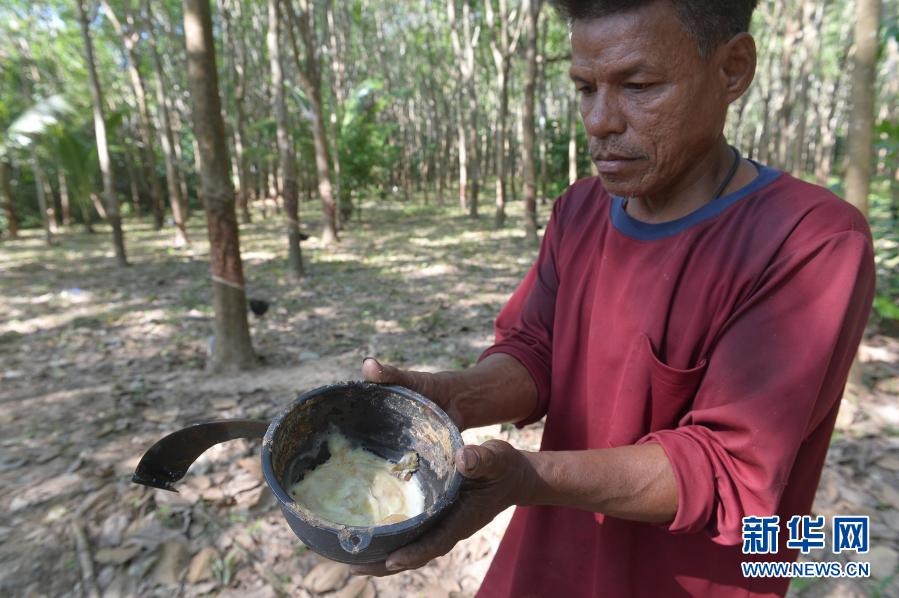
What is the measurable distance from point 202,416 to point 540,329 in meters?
3.43

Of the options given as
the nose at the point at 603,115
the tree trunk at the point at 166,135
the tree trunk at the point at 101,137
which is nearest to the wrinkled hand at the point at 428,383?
the nose at the point at 603,115

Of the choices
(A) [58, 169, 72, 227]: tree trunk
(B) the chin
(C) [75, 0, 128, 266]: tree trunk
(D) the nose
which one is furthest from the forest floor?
(A) [58, 169, 72, 227]: tree trunk

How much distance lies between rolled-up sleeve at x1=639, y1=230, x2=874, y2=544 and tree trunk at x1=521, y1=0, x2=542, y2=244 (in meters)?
9.70

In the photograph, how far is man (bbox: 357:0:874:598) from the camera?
0.98 m

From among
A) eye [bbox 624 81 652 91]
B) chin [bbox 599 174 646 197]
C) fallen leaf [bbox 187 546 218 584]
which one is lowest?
fallen leaf [bbox 187 546 218 584]

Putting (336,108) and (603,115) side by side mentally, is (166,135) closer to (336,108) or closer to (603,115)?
(336,108)

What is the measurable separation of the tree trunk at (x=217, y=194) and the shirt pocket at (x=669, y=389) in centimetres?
414

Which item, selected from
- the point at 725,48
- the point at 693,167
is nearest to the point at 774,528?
the point at 693,167

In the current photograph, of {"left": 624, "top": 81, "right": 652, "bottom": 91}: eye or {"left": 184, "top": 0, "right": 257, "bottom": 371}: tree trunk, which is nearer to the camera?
{"left": 624, "top": 81, "right": 652, "bottom": 91}: eye

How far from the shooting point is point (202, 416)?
4.16m

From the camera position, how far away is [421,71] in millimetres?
25578

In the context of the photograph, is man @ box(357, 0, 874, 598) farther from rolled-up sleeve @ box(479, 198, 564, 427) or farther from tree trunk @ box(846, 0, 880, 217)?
tree trunk @ box(846, 0, 880, 217)

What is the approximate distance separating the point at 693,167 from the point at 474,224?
44.9 feet

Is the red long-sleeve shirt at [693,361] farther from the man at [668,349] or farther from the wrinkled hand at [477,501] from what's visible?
the wrinkled hand at [477,501]
